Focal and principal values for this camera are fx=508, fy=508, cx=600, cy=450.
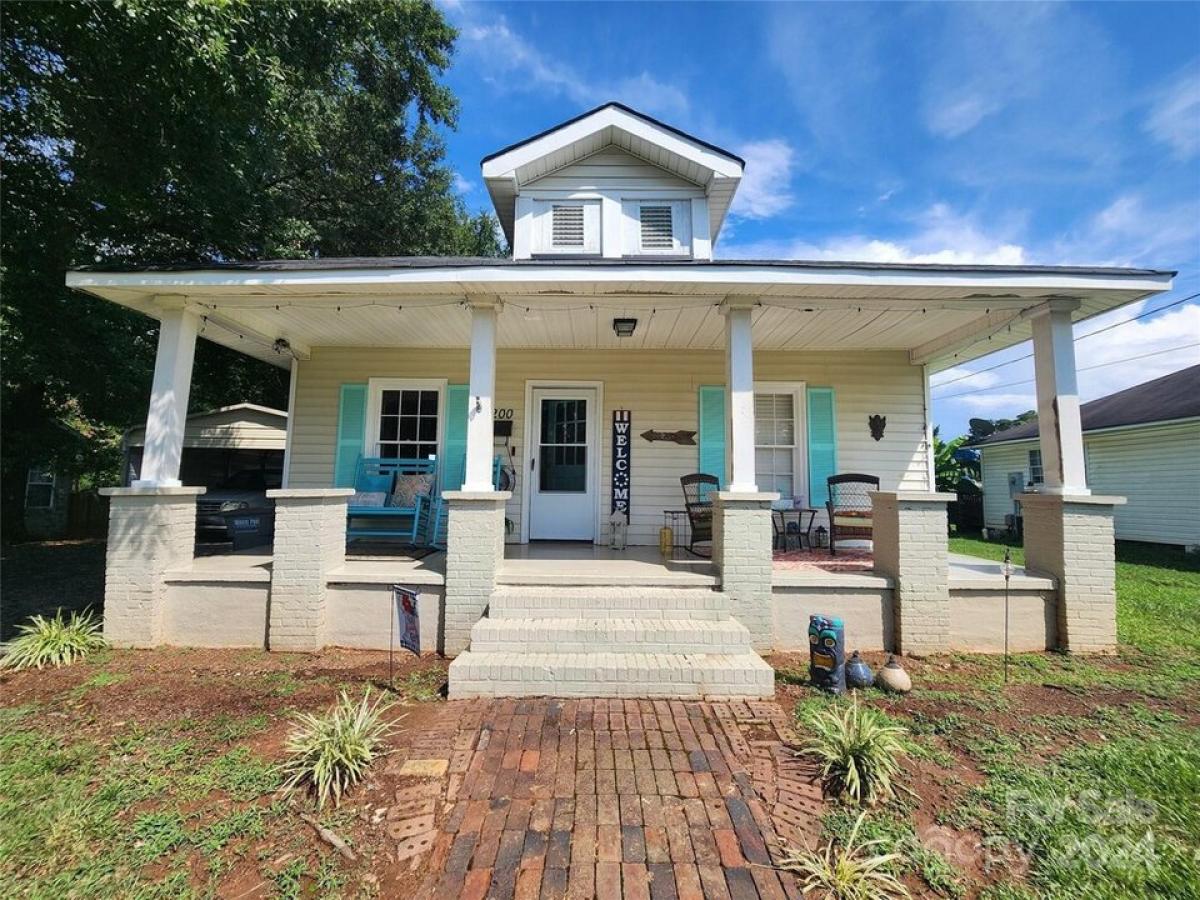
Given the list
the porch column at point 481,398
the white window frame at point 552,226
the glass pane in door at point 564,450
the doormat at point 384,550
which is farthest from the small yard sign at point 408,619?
the white window frame at point 552,226

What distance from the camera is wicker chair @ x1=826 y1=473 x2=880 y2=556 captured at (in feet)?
20.3

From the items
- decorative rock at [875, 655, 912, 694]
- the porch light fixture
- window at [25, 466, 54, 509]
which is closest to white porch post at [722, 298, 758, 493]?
the porch light fixture

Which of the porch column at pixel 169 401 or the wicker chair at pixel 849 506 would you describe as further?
the wicker chair at pixel 849 506

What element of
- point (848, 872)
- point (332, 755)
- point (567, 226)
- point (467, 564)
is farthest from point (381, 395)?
point (848, 872)

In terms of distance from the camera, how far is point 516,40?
25.1ft

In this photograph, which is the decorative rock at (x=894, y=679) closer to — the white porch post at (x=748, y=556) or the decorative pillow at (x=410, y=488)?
Answer: the white porch post at (x=748, y=556)

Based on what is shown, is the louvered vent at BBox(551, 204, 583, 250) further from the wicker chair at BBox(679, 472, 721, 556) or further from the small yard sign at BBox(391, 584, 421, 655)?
the small yard sign at BBox(391, 584, 421, 655)

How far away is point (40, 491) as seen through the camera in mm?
13297

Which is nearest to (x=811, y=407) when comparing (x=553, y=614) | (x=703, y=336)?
(x=703, y=336)

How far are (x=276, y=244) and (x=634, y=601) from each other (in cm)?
947

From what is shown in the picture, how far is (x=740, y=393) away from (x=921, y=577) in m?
2.18

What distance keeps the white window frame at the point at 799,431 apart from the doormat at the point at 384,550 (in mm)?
4414

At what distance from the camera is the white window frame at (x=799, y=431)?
6707 millimetres

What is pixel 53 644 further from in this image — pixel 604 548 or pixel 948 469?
pixel 948 469
